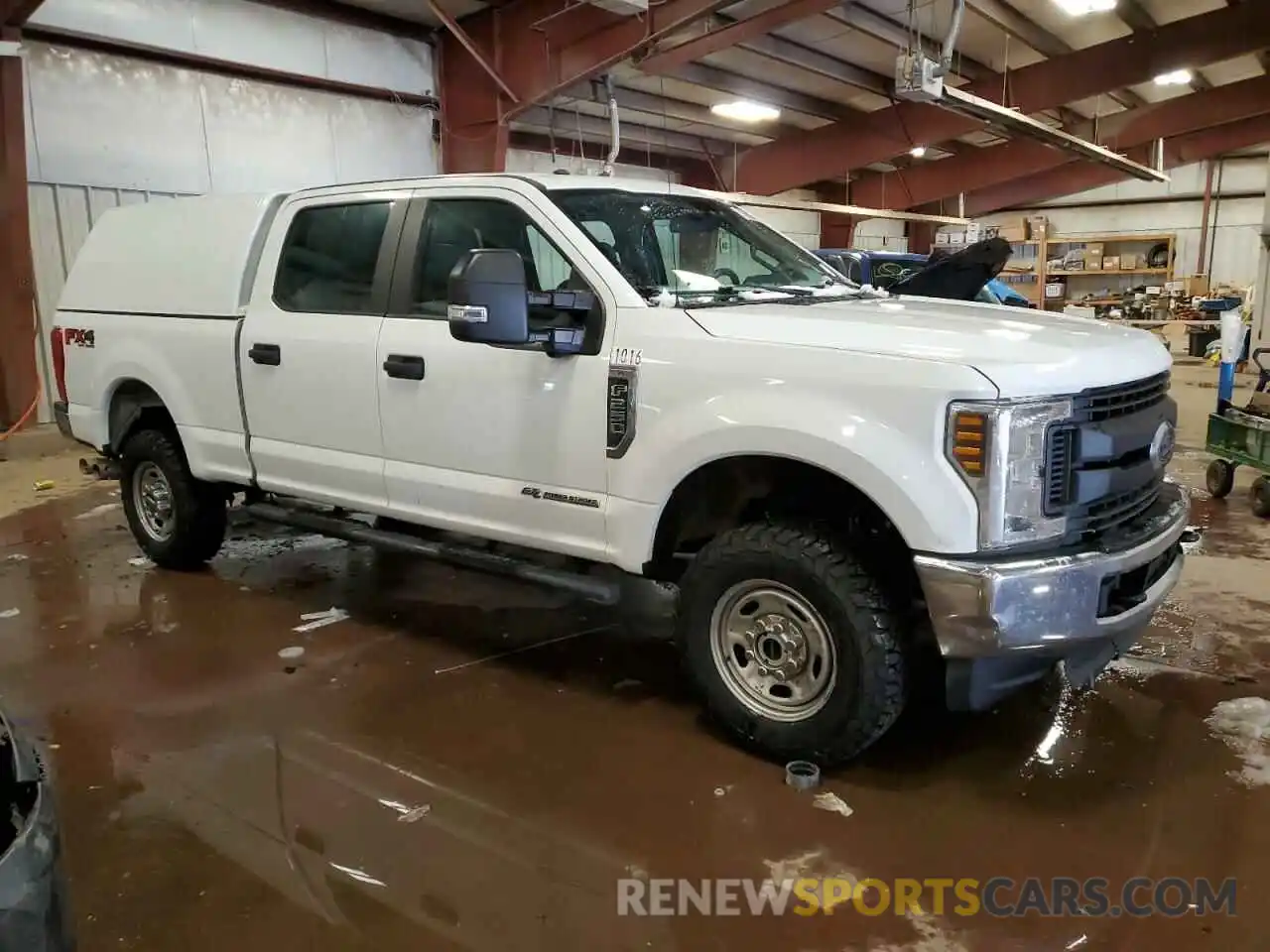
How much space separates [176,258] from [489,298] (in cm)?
268

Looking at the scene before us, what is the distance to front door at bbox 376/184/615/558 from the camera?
3.55 meters

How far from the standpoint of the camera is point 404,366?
3996mm

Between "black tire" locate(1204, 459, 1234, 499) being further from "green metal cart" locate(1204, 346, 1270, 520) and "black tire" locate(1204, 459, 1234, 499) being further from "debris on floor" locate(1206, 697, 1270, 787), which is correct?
"debris on floor" locate(1206, 697, 1270, 787)

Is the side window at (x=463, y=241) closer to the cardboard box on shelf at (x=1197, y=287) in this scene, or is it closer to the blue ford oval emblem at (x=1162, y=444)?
the blue ford oval emblem at (x=1162, y=444)

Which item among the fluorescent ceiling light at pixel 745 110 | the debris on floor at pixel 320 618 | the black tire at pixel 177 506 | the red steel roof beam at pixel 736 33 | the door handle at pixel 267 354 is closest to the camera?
the door handle at pixel 267 354

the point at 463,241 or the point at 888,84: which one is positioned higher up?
the point at 888,84

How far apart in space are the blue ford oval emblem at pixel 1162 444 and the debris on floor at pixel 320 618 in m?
3.60

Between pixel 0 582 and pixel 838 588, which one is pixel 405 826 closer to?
pixel 838 588

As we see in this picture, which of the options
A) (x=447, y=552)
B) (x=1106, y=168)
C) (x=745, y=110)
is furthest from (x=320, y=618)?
(x=1106, y=168)

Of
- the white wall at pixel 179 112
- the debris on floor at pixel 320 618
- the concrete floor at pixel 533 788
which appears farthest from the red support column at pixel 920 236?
the debris on floor at pixel 320 618

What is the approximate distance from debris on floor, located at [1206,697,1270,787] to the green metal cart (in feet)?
10.9

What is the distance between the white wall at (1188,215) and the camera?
21.6 metres

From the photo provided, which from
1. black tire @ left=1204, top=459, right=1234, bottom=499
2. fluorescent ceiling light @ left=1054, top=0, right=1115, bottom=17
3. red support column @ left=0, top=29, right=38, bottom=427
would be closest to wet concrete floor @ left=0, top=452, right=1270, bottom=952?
black tire @ left=1204, top=459, right=1234, bottom=499

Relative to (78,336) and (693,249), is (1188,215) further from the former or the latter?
(78,336)
